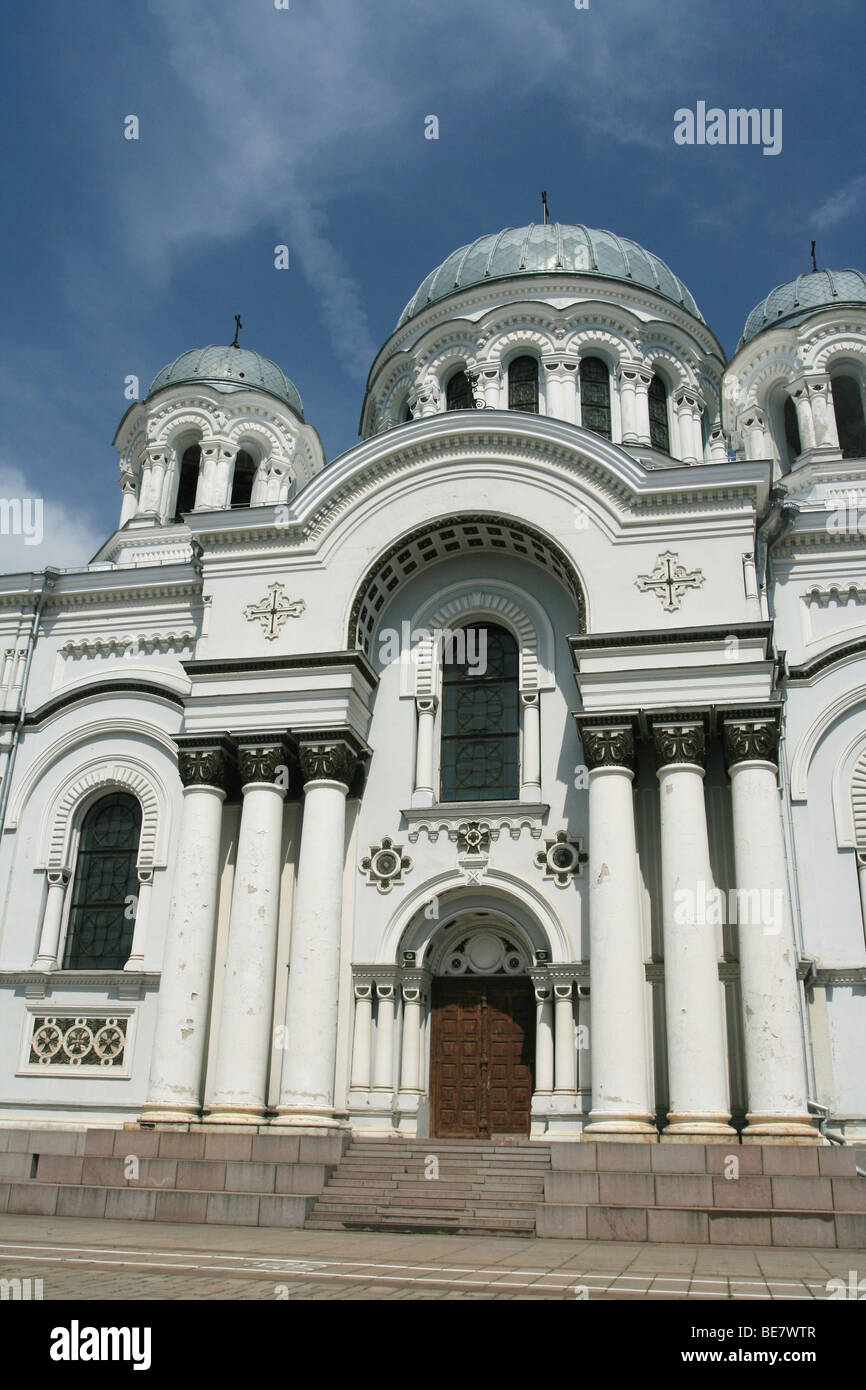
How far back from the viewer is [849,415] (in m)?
21.9

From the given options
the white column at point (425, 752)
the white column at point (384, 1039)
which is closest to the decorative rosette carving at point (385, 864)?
the white column at point (425, 752)

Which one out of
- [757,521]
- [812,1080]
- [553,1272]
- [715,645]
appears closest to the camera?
[553,1272]

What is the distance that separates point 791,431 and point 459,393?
638cm

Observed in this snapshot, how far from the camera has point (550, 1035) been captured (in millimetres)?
15250

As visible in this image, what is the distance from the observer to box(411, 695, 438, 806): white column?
1669 centimetres

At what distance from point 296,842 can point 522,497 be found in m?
5.98

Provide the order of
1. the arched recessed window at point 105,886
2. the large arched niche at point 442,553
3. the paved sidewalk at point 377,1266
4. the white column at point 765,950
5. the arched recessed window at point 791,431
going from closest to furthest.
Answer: the paved sidewalk at point 377,1266, the white column at point 765,950, the large arched niche at point 442,553, the arched recessed window at point 105,886, the arched recessed window at point 791,431

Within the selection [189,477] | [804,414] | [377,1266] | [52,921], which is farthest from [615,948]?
[189,477]

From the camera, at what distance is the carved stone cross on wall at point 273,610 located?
17219 mm

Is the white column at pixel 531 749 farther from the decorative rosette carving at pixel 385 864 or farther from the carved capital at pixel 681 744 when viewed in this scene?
the carved capital at pixel 681 744


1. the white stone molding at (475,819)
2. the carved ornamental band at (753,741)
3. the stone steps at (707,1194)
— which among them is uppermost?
the carved ornamental band at (753,741)

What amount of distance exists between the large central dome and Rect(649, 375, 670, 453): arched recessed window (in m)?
2.15
